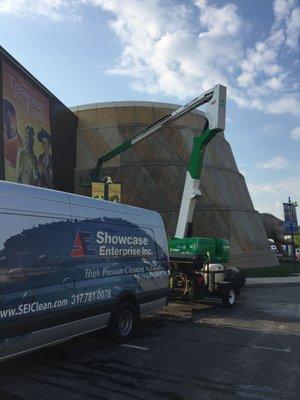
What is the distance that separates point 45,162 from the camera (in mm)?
28094

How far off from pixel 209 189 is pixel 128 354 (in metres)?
29.2

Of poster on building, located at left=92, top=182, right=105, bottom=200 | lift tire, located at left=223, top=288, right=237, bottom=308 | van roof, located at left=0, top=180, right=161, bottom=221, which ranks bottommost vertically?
lift tire, located at left=223, top=288, right=237, bottom=308

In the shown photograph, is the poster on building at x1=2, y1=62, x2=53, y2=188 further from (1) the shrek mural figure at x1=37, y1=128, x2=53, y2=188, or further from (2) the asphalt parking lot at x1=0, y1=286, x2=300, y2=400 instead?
(2) the asphalt parking lot at x1=0, y1=286, x2=300, y2=400

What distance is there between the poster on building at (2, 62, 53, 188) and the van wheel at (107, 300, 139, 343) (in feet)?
51.0

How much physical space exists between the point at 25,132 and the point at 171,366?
2067 centimetres

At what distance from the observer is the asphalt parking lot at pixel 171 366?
5934 millimetres

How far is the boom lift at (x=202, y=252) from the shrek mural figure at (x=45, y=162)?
34.8 feet

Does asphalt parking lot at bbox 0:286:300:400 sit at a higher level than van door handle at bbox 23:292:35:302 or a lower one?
lower

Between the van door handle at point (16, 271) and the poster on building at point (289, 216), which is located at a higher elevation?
the poster on building at point (289, 216)

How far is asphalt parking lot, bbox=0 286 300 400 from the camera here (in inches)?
234

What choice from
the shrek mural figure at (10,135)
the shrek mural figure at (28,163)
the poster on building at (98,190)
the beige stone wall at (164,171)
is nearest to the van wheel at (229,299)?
the poster on building at (98,190)

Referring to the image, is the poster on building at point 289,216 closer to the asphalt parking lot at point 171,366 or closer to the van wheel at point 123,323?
the asphalt parking lot at point 171,366

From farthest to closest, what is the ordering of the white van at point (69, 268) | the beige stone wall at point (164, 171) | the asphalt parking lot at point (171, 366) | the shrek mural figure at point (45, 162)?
the beige stone wall at point (164, 171) → the shrek mural figure at point (45, 162) → the white van at point (69, 268) → the asphalt parking lot at point (171, 366)

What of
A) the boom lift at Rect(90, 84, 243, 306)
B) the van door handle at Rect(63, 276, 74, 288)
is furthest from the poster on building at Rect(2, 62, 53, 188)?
the van door handle at Rect(63, 276, 74, 288)
